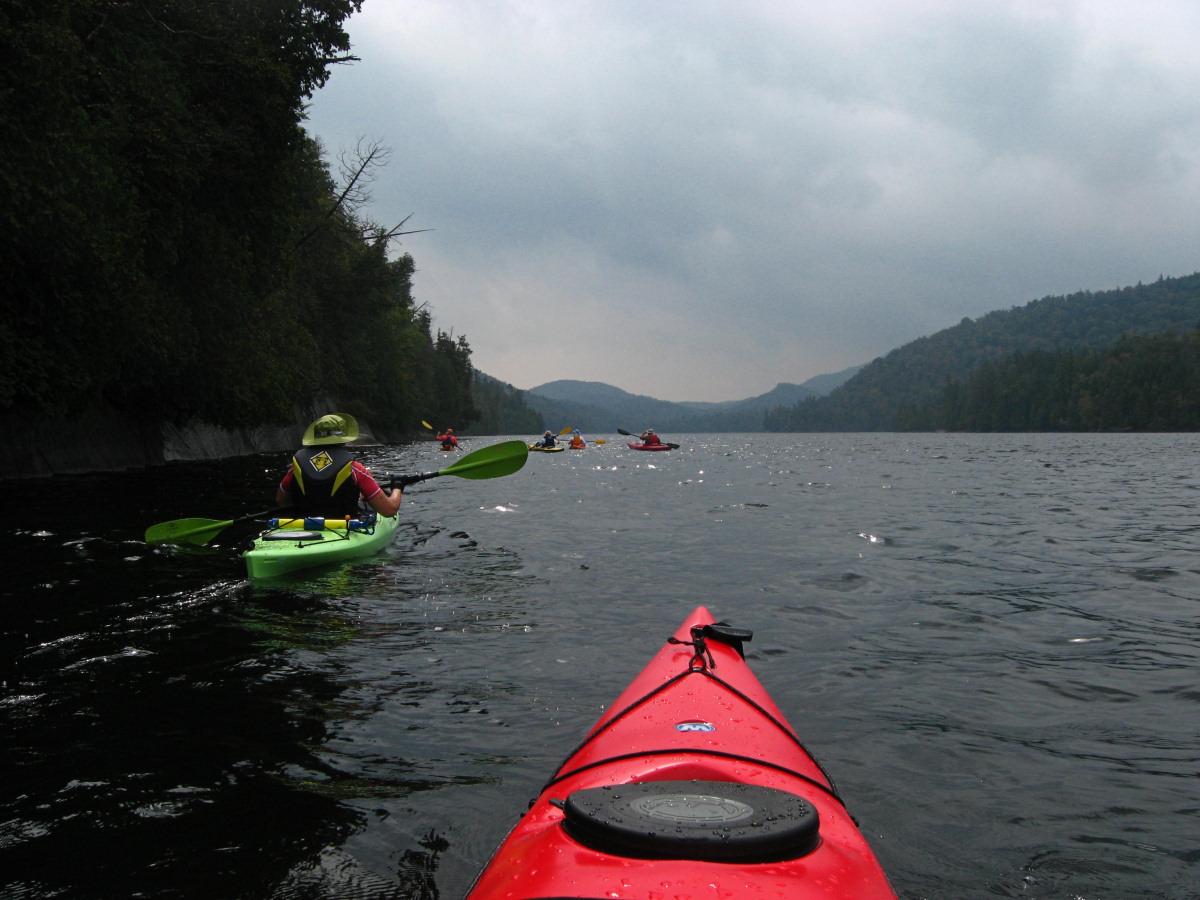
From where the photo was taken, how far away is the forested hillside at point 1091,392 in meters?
97.9

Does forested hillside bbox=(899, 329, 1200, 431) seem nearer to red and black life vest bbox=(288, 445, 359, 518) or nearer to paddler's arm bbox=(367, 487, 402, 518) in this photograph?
paddler's arm bbox=(367, 487, 402, 518)

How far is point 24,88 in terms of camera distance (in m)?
12.4

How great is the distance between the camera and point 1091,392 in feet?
355

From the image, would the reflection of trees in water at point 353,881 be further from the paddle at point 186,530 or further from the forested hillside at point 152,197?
the forested hillside at point 152,197

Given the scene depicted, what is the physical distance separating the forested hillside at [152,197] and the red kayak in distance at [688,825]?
14008 millimetres

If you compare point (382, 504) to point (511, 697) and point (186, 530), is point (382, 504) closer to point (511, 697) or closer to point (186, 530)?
point (186, 530)

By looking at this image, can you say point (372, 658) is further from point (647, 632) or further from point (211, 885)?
point (211, 885)

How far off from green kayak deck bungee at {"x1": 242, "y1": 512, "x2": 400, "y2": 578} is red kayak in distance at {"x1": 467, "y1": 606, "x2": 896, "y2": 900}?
5.63 metres

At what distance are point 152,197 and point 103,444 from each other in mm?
8566

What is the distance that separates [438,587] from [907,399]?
673ft

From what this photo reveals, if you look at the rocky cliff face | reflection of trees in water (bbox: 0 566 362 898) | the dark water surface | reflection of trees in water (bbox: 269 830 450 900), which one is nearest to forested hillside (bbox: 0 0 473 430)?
the rocky cliff face

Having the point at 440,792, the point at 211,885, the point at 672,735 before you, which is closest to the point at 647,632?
the point at 440,792

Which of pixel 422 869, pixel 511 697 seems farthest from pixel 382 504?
pixel 422 869

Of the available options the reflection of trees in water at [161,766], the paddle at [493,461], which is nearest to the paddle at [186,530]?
the paddle at [493,461]
